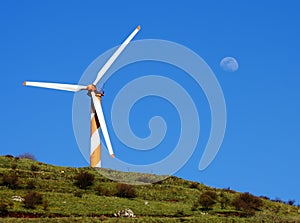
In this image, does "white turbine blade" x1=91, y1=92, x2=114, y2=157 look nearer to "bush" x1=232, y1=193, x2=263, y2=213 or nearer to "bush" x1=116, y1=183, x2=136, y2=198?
"bush" x1=116, y1=183, x2=136, y2=198

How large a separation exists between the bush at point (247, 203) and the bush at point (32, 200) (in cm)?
1843

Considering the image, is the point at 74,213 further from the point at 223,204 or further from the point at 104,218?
the point at 223,204

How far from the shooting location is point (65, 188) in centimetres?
6059

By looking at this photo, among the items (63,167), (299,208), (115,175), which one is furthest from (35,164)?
(299,208)

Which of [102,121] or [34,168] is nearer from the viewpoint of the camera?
[34,168]

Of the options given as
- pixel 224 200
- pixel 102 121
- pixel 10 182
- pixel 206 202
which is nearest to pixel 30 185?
pixel 10 182

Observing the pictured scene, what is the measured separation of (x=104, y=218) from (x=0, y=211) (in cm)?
751

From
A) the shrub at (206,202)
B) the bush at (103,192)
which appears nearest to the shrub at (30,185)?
the bush at (103,192)

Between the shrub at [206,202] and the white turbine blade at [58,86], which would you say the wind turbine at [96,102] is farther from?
the shrub at [206,202]

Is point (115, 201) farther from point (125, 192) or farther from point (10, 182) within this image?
point (10, 182)

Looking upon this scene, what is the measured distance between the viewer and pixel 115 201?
5603cm

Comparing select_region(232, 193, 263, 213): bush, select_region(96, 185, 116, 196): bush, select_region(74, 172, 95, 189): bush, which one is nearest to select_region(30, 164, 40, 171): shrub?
select_region(74, 172, 95, 189): bush

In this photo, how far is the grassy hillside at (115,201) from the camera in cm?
4928

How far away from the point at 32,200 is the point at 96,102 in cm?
2925
